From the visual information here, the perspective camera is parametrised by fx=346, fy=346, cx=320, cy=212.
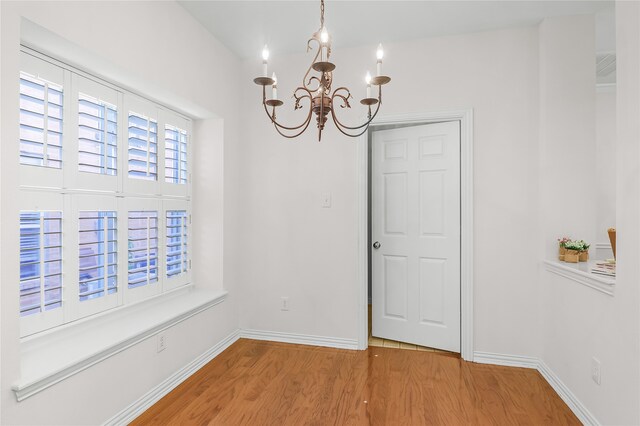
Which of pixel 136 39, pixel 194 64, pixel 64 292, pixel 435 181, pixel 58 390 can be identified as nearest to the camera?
pixel 58 390

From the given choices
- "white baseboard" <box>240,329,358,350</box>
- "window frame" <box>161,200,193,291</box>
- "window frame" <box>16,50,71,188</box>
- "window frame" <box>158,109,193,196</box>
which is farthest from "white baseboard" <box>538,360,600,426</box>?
"window frame" <box>16,50,71,188</box>

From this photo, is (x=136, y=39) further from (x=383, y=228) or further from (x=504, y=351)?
(x=504, y=351)

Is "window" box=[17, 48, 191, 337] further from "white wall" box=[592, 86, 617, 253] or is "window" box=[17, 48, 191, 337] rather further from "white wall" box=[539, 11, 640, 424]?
"white wall" box=[592, 86, 617, 253]

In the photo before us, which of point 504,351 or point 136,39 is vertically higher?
point 136,39

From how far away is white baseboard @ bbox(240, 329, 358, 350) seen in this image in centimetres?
302

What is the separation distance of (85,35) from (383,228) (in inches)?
101

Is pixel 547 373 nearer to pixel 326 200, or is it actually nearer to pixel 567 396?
A: pixel 567 396

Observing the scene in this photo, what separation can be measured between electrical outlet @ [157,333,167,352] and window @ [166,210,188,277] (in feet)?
1.74

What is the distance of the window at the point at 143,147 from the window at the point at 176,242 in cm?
38

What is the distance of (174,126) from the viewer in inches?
106

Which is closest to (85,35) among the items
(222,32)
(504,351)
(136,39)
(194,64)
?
(136,39)

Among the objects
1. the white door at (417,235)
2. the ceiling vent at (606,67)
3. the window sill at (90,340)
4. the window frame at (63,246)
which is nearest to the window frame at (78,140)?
the window frame at (63,246)

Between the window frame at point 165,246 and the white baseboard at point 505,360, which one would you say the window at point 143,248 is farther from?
the white baseboard at point 505,360

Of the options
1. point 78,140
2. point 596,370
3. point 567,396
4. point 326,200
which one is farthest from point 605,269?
point 78,140
